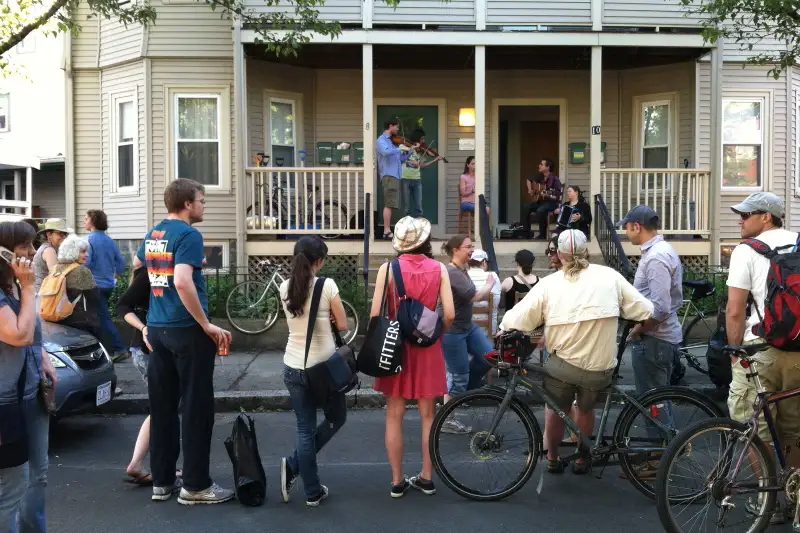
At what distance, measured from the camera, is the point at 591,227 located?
1254 centimetres

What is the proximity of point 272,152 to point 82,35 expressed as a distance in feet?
14.6

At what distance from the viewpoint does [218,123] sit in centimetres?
1393

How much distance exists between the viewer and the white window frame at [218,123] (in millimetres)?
13836

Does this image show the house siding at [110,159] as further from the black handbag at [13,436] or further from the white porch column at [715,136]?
the black handbag at [13,436]

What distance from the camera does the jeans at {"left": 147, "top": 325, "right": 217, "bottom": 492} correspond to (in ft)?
16.0

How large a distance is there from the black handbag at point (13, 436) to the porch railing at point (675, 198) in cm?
1058

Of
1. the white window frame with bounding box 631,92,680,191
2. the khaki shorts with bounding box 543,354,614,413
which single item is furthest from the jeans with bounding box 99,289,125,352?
the white window frame with bounding box 631,92,680,191

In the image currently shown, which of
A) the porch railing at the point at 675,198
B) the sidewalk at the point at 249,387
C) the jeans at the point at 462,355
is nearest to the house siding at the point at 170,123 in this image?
the sidewalk at the point at 249,387

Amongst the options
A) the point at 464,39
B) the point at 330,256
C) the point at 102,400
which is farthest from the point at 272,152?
the point at 102,400

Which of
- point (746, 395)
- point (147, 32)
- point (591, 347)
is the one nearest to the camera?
point (746, 395)

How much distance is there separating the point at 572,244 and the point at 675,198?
953 cm

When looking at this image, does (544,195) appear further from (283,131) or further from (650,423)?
(650,423)

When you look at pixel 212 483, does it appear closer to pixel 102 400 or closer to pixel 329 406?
pixel 329 406

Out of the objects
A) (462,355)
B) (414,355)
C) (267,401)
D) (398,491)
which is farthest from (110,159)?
(398,491)
